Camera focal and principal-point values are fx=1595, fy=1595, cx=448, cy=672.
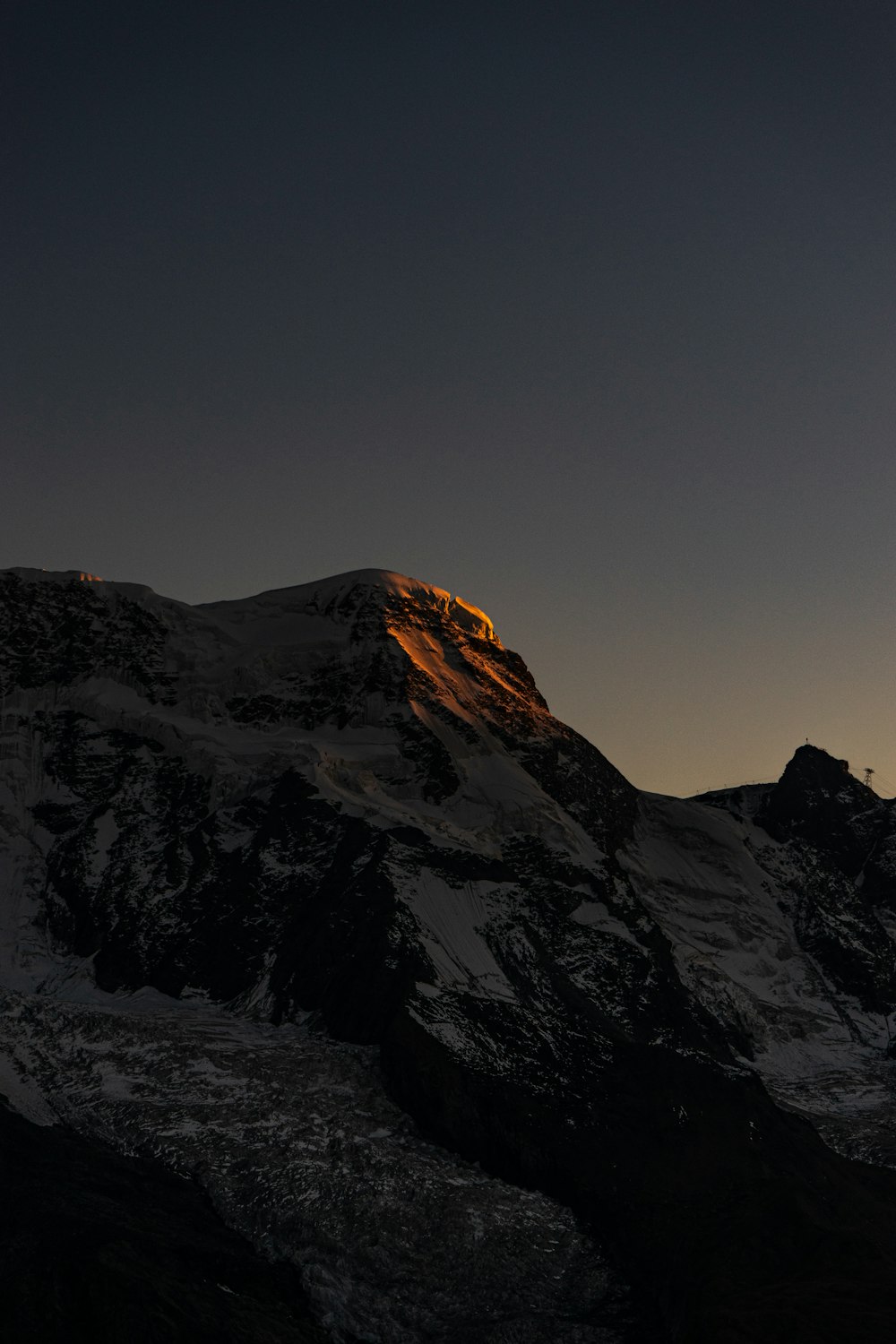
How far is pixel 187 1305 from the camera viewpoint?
131500mm

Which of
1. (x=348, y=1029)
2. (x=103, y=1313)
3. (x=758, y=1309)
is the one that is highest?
(x=348, y=1029)

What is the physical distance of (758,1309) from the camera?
14412 centimetres

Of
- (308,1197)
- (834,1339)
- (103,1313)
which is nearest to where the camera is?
(103,1313)

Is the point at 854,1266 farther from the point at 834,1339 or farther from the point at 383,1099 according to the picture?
the point at 383,1099

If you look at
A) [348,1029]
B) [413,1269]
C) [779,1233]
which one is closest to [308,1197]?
[413,1269]

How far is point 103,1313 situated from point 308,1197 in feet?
93.3

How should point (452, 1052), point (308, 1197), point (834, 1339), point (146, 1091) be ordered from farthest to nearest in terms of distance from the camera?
point (452, 1052), point (146, 1091), point (308, 1197), point (834, 1339)

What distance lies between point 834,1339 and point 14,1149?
254 ft

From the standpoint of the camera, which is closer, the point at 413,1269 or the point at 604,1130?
the point at 413,1269

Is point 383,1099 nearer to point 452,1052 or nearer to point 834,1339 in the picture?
point 452,1052

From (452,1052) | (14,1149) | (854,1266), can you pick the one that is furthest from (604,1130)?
(14,1149)

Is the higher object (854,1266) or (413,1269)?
(854,1266)

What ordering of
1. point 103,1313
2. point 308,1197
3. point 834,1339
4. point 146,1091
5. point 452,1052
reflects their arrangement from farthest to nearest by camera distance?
point 452,1052 → point 146,1091 → point 308,1197 → point 834,1339 → point 103,1313

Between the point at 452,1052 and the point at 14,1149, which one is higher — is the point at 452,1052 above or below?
above
